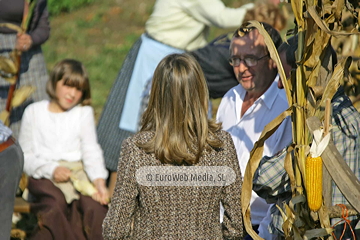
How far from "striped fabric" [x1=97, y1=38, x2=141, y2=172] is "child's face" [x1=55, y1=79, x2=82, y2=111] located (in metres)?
0.78

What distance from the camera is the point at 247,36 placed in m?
2.93

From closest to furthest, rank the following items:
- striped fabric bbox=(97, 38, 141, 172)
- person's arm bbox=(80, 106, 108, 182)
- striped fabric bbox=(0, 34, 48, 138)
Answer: person's arm bbox=(80, 106, 108, 182) → striped fabric bbox=(0, 34, 48, 138) → striped fabric bbox=(97, 38, 141, 172)

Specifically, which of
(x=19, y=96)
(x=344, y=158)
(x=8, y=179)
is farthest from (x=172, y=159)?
(x=19, y=96)

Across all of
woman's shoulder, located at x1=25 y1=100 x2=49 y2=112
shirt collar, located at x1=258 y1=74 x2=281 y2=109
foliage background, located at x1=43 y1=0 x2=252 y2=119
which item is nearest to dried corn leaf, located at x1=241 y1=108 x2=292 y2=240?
shirt collar, located at x1=258 y1=74 x2=281 y2=109

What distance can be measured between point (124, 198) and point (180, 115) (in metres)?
0.38

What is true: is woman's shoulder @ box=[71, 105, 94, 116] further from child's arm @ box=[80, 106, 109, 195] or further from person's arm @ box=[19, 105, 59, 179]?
person's arm @ box=[19, 105, 59, 179]

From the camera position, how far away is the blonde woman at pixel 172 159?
2.24 metres

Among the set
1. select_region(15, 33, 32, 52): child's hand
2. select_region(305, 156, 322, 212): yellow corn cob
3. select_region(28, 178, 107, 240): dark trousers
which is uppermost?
select_region(305, 156, 322, 212): yellow corn cob

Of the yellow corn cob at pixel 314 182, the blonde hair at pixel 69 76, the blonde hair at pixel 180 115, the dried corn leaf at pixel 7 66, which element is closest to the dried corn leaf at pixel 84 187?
the blonde hair at pixel 69 76

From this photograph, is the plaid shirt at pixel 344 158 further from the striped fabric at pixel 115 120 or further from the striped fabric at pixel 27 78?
the striped fabric at pixel 27 78

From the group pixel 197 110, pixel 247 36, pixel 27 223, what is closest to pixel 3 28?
pixel 27 223

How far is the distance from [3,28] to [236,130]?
220 cm

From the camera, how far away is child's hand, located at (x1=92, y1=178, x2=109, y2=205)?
145 inches

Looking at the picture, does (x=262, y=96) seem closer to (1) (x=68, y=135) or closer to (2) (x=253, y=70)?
(2) (x=253, y=70)
